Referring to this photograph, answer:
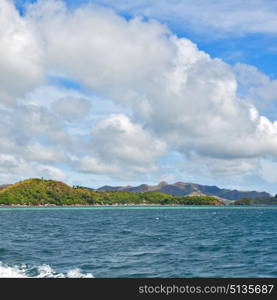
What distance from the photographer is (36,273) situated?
39.5 m

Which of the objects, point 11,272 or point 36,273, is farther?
point 11,272

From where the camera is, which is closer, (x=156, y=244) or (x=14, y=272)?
(x=14, y=272)

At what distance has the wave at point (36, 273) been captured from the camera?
38.1 meters

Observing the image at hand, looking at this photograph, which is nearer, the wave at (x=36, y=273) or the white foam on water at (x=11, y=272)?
the wave at (x=36, y=273)

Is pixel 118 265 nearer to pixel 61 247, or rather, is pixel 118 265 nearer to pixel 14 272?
pixel 14 272

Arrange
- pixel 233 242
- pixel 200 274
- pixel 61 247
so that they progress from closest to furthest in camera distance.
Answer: pixel 200 274 < pixel 61 247 < pixel 233 242

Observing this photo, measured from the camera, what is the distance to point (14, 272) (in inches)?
1590

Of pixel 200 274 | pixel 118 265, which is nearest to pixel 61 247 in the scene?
pixel 118 265

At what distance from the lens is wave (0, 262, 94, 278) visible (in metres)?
38.1
